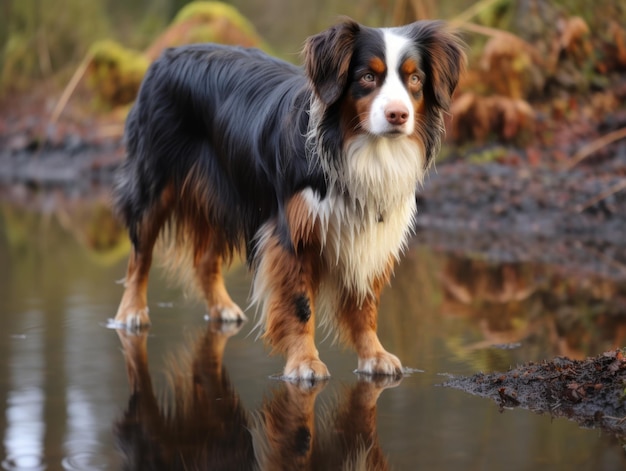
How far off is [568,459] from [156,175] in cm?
344

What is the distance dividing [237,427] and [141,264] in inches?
95.9

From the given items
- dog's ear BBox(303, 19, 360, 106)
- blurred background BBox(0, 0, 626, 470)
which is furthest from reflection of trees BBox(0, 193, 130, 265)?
dog's ear BBox(303, 19, 360, 106)

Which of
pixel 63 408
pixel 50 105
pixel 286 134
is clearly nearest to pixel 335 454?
pixel 63 408

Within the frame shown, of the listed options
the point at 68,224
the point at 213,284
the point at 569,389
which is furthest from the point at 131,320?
the point at 68,224

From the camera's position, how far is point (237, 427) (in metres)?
4.40

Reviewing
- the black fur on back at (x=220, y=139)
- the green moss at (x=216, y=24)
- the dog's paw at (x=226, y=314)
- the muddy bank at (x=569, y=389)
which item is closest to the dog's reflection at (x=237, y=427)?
the muddy bank at (x=569, y=389)

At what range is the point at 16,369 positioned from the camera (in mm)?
5395

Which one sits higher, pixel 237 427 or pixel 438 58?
pixel 438 58

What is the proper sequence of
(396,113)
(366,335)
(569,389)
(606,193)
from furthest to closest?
1. (606,193)
2. (366,335)
3. (396,113)
4. (569,389)

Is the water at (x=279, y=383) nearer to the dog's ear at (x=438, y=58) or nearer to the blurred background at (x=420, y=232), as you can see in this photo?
the blurred background at (x=420, y=232)

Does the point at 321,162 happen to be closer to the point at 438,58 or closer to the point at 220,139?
the point at 438,58

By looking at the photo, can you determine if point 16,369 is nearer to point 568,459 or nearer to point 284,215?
point 284,215

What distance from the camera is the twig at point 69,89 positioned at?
17859 millimetres

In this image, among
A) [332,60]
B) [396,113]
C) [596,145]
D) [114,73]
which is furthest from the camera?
[114,73]
